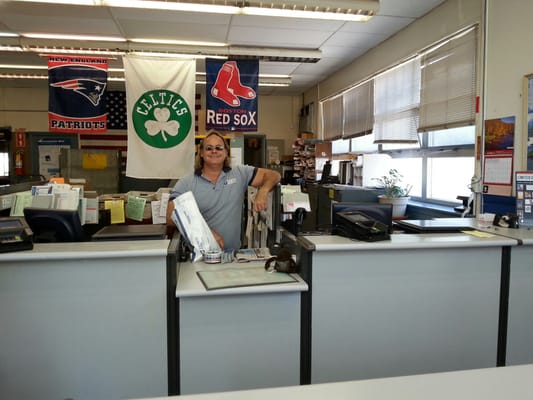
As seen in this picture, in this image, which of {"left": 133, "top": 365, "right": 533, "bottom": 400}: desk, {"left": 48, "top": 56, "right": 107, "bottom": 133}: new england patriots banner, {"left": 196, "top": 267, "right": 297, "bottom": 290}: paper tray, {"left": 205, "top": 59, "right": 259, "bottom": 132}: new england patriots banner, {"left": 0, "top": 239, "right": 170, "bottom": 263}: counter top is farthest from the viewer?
{"left": 205, "top": 59, "right": 259, "bottom": 132}: new england patriots banner

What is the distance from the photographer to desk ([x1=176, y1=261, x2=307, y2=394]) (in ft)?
6.26

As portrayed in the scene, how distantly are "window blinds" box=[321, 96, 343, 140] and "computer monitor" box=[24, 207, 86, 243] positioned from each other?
5.30m

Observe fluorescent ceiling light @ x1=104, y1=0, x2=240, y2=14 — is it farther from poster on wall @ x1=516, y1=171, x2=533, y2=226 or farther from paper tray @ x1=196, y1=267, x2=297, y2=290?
poster on wall @ x1=516, y1=171, x2=533, y2=226

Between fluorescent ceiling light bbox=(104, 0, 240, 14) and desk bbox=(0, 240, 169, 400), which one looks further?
fluorescent ceiling light bbox=(104, 0, 240, 14)

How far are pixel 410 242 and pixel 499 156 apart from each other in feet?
5.32

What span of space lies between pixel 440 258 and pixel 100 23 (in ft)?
14.1

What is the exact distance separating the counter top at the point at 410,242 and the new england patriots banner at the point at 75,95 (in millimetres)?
3449

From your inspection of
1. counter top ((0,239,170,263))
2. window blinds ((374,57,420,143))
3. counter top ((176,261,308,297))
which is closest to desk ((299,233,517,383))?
counter top ((176,261,308,297))

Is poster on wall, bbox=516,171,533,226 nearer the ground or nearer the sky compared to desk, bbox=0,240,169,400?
nearer the sky

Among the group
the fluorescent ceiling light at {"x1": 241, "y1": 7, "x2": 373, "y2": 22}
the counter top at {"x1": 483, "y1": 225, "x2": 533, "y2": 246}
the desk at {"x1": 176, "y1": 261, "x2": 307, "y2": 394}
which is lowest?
the desk at {"x1": 176, "y1": 261, "x2": 307, "y2": 394}

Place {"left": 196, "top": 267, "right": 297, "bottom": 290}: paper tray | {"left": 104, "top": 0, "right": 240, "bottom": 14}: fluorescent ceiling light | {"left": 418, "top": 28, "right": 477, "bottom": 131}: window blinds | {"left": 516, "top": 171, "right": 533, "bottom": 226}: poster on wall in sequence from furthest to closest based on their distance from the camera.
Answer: {"left": 418, "top": 28, "right": 477, "bottom": 131}: window blinds → {"left": 104, "top": 0, "right": 240, "bottom": 14}: fluorescent ceiling light → {"left": 516, "top": 171, "right": 533, "bottom": 226}: poster on wall → {"left": 196, "top": 267, "right": 297, "bottom": 290}: paper tray

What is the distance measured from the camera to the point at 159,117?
4191 mm

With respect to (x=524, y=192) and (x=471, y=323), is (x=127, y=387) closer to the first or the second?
(x=471, y=323)

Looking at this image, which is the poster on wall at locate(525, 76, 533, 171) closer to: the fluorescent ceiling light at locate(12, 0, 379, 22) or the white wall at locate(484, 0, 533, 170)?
the white wall at locate(484, 0, 533, 170)
